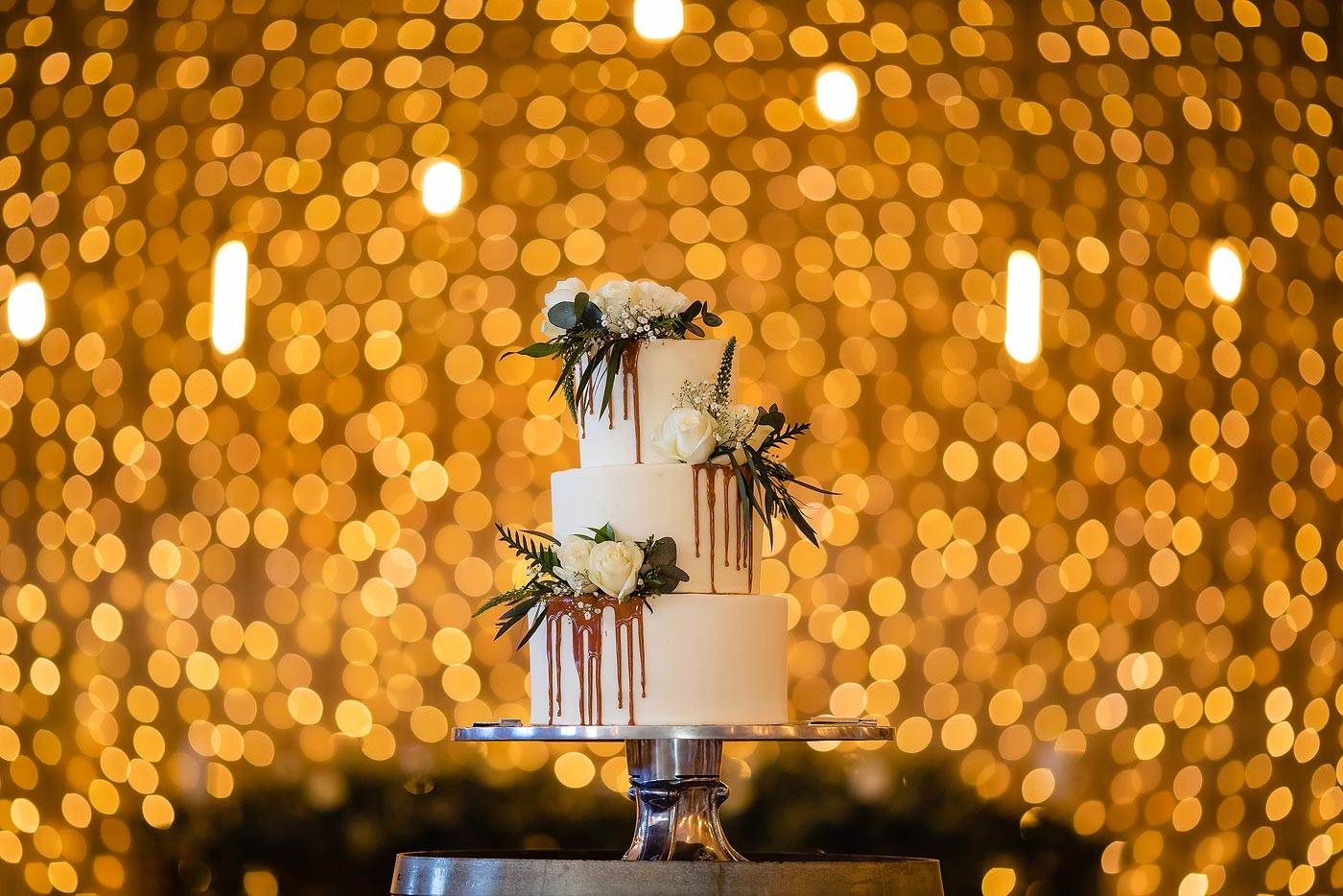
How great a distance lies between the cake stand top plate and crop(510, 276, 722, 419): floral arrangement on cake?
22.0 inches

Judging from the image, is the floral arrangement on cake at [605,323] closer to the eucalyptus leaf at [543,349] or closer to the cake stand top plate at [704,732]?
the eucalyptus leaf at [543,349]

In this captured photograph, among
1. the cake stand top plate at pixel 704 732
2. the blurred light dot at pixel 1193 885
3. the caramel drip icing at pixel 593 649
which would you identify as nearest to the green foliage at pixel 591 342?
the caramel drip icing at pixel 593 649

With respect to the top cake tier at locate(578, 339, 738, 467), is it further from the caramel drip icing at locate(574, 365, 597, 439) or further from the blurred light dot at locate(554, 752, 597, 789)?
the blurred light dot at locate(554, 752, 597, 789)

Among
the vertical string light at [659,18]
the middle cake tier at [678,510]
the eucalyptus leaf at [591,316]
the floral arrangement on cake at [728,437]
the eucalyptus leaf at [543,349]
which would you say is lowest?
the middle cake tier at [678,510]

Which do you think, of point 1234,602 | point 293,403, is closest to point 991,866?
point 1234,602

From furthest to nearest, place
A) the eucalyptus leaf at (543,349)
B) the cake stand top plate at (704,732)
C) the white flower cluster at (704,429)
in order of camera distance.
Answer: the eucalyptus leaf at (543,349)
the white flower cluster at (704,429)
the cake stand top plate at (704,732)

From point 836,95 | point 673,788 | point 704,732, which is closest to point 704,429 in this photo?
point 704,732

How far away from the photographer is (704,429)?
8.25 feet

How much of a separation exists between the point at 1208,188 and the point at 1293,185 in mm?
271

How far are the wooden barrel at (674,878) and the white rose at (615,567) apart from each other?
0.43 meters

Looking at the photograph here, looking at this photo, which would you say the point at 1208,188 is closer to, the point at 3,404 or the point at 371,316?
the point at 371,316

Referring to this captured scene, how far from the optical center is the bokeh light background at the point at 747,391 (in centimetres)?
366

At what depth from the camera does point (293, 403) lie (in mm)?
3719

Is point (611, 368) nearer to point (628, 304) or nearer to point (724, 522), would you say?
point (628, 304)
